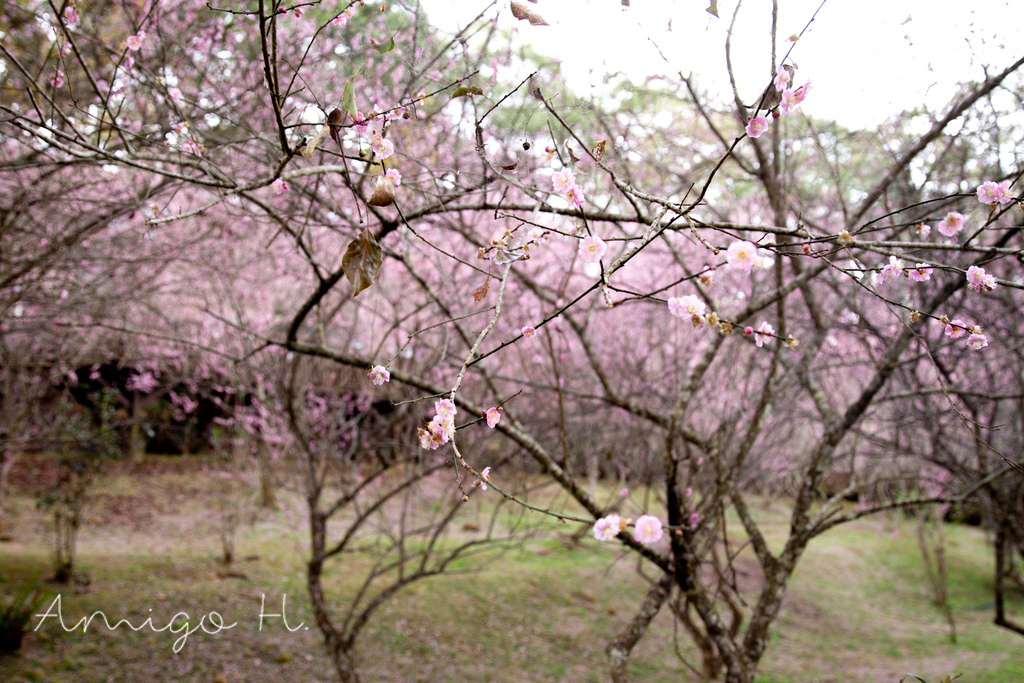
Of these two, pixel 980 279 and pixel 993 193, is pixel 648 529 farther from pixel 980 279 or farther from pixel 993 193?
pixel 993 193

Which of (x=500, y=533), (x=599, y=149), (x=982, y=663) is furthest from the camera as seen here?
(x=500, y=533)

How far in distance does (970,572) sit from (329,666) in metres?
9.96

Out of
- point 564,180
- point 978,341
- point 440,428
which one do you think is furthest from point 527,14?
point 978,341

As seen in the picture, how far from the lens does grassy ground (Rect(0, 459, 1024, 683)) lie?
459 cm

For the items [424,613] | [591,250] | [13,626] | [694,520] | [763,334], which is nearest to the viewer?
[591,250]

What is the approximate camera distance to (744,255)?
1.11 m

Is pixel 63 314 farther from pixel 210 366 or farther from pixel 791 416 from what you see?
pixel 210 366

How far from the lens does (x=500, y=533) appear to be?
8.32 meters

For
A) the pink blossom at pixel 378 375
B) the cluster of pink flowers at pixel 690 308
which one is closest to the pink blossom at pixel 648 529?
the cluster of pink flowers at pixel 690 308

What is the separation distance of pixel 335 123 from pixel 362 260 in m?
0.32

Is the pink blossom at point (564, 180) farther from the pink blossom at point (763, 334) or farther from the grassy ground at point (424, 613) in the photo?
the grassy ground at point (424, 613)

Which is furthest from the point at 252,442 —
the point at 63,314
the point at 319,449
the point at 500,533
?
the point at 63,314

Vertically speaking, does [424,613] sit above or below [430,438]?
below

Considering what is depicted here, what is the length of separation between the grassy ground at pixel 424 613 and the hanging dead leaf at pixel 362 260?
3.35 metres
